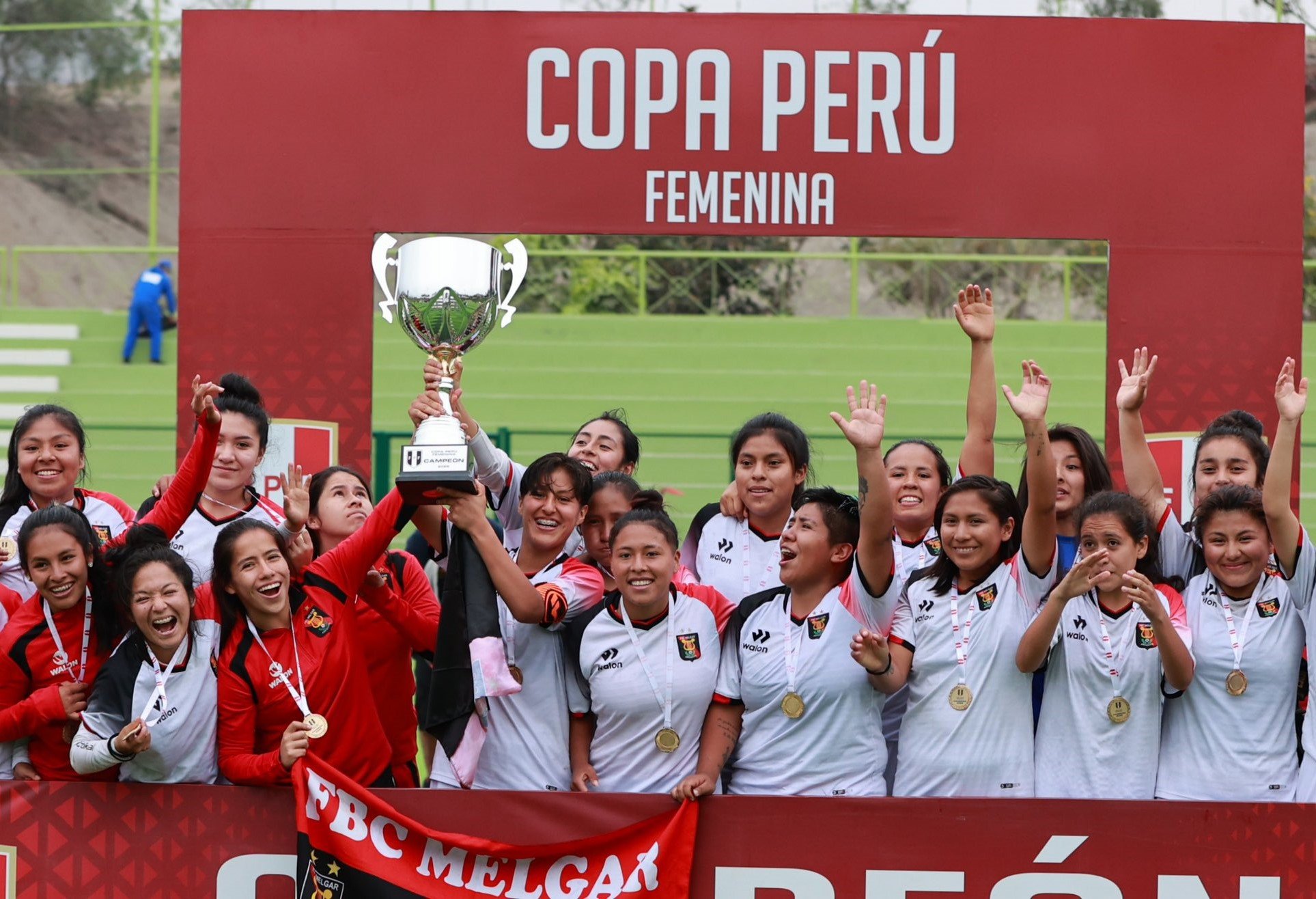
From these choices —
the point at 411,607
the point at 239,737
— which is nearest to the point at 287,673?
the point at 239,737

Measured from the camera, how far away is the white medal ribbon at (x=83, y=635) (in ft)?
15.4

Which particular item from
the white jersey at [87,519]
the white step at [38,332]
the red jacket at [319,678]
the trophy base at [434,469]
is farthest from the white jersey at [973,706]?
the white step at [38,332]

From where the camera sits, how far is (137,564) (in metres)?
4.61

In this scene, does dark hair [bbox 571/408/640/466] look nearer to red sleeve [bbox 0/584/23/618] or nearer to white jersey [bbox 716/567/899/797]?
white jersey [bbox 716/567/899/797]

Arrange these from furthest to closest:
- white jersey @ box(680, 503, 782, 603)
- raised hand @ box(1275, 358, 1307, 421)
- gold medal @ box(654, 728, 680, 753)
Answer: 1. white jersey @ box(680, 503, 782, 603)
2. raised hand @ box(1275, 358, 1307, 421)
3. gold medal @ box(654, 728, 680, 753)

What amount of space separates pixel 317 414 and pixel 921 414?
31.3ft

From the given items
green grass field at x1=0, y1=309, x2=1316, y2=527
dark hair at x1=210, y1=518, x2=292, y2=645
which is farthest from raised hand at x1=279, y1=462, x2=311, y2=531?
green grass field at x1=0, y1=309, x2=1316, y2=527

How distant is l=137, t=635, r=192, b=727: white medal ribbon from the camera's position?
4.52 metres

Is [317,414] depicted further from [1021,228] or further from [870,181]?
[1021,228]

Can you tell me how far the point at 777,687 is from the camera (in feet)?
15.4

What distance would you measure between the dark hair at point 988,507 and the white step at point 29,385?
1327 cm

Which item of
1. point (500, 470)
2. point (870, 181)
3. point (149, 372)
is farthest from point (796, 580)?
point (149, 372)

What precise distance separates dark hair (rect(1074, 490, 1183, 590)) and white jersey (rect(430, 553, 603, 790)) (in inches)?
59.8

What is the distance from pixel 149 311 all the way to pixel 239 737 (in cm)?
1271
